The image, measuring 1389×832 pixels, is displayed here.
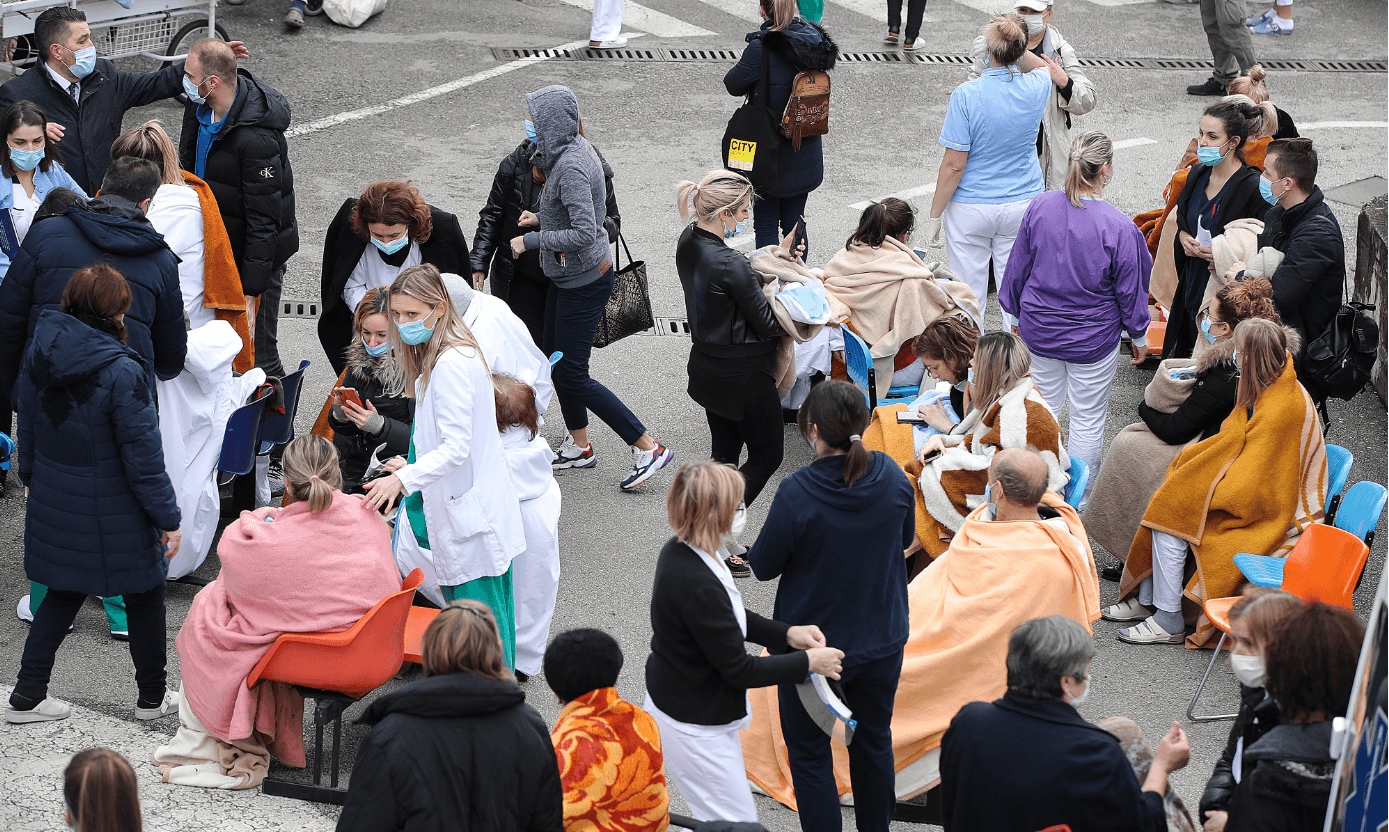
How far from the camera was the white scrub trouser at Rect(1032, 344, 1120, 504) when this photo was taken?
22.3 ft

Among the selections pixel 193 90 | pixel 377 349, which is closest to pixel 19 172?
pixel 193 90

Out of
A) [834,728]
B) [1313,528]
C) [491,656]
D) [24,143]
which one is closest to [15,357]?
[24,143]

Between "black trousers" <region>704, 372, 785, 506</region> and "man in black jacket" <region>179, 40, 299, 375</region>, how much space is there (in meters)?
2.50

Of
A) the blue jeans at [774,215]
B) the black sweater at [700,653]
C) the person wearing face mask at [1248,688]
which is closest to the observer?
the person wearing face mask at [1248,688]

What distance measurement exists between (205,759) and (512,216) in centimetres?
316

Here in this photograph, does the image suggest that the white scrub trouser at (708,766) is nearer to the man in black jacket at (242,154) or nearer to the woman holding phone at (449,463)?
the woman holding phone at (449,463)

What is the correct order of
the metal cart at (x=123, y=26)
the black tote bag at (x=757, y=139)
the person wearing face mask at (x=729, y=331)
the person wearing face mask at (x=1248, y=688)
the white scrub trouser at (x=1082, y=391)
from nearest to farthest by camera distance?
the person wearing face mask at (x=1248, y=688)
the person wearing face mask at (x=729, y=331)
the white scrub trouser at (x=1082, y=391)
the black tote bag at (x=757, y=139)
the metal cart at (x=123, y=26)

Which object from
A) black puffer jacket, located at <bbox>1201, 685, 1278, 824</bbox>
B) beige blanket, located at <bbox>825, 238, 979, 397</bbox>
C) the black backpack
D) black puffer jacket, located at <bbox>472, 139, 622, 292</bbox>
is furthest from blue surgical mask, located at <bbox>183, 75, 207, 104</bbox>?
black puffer jacket, located at <bbox>1201, 685, 1278, 824</bbox>

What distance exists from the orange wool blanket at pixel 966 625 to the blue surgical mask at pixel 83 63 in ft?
16.7

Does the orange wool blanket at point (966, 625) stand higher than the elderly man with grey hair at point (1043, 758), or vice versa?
the elderly man with grey hair at point (1043, 758)

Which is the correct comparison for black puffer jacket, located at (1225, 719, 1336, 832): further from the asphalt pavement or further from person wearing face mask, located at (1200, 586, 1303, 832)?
the asphalt pavement

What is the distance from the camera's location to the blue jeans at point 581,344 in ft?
22.4

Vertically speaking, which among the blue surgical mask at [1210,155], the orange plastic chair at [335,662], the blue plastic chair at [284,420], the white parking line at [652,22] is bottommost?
the orange plastic chair at [335,662]

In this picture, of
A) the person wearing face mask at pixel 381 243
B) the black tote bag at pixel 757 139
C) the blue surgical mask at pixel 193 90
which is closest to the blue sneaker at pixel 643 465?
the person wearing face mask at pixel 381 243
